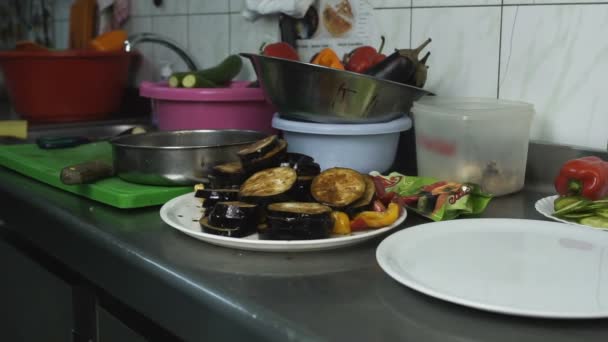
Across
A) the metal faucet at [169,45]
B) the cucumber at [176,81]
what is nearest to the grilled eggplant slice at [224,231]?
the cucumber at [176,81]

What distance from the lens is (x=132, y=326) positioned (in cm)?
81

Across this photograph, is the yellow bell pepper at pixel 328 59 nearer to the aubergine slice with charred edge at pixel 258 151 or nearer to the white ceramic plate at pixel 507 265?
the aubergine slice with charred edge at pixel 258 151

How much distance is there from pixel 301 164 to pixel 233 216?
16 centimetres

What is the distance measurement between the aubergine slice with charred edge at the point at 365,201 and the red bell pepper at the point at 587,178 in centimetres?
29

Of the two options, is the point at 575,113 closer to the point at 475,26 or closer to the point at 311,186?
the point at 475,26

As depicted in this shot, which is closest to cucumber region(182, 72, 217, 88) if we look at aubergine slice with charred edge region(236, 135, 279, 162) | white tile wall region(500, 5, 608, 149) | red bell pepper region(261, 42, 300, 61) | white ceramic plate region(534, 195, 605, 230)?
red bell pepper region(261, 42, 300, 61)

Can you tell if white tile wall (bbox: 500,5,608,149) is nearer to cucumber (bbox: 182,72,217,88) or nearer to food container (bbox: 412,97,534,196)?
food container (bbox: 412,97,534,196)

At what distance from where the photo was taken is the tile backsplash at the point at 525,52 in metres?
1.03

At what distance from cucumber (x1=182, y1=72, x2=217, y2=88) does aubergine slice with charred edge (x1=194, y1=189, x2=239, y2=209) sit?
0.56 metres

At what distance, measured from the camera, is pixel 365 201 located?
0.81m

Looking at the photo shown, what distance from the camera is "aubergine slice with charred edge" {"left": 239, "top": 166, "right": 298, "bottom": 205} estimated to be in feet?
2.62

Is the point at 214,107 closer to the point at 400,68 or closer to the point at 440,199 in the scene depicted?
the point at 400,68

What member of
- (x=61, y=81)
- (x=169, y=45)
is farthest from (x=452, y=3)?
(x=61, y=81)

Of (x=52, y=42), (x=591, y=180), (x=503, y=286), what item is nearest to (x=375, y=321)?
(x=503, y=286)
